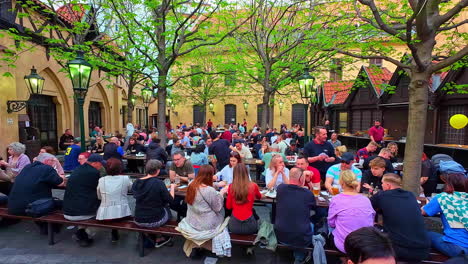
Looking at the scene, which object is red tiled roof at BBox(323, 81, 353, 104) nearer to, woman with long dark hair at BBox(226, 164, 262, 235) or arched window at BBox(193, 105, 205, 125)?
arched window at BBox(193, 105, 205, 125)

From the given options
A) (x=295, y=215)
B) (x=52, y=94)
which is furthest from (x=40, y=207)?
(x=52, y=94)

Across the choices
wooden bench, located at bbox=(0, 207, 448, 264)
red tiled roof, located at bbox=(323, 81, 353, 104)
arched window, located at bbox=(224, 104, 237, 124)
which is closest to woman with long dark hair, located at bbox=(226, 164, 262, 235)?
wooden bench, located at bbox=(0, 207, 448, 264)

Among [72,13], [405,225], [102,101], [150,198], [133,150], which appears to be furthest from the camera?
[102,101]

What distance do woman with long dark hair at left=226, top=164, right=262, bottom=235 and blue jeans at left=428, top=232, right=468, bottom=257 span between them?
2.32 m

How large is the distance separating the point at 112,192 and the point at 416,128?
216 inches

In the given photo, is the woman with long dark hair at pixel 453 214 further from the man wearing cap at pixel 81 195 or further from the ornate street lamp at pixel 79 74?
the ornate street lamp at pixel 79 74

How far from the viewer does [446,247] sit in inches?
122

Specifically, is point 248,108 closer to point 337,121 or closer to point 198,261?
point 337,121

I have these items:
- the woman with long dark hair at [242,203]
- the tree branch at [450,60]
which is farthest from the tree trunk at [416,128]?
the woman with long dark hair at [242,203]

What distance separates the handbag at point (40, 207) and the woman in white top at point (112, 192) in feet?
3.50

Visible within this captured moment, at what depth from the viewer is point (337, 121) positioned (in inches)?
725

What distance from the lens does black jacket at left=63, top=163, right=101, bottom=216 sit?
13.4ft

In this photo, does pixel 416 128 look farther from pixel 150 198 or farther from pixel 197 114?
pixel 197 114

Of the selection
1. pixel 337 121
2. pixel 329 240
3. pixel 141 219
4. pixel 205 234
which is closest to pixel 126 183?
pixel 141 219
